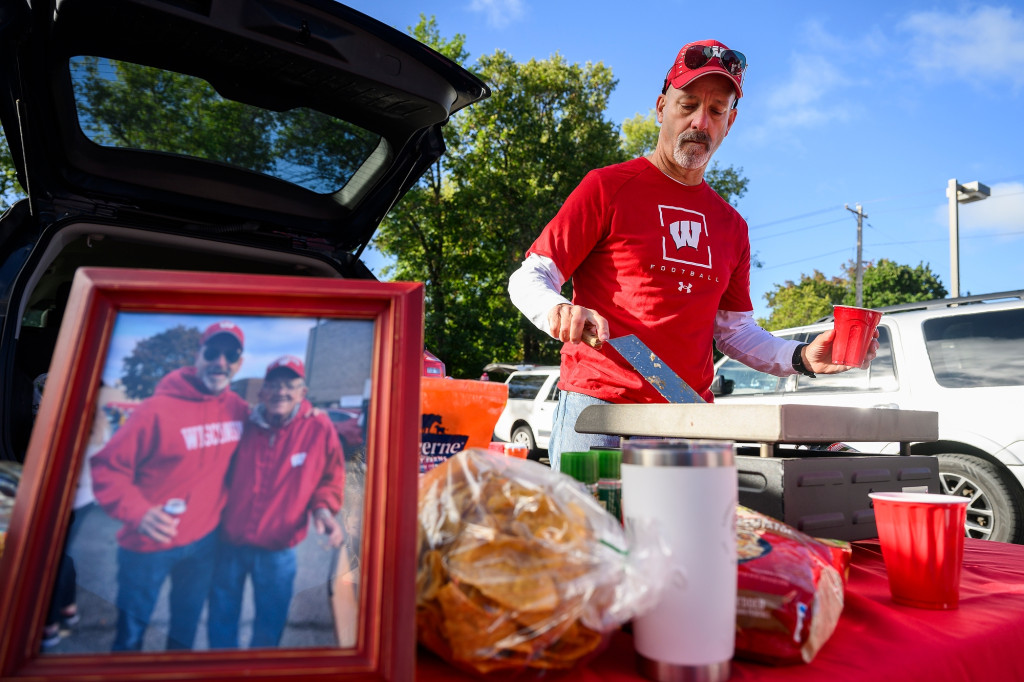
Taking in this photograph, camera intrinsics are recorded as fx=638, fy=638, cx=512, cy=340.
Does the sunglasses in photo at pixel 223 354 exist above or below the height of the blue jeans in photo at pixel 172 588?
above

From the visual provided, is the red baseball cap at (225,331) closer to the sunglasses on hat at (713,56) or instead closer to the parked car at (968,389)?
the sunglasses on hat at (713,56)

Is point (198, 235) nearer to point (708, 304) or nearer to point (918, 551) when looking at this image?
point (708, 304)

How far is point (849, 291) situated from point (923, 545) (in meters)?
50.6

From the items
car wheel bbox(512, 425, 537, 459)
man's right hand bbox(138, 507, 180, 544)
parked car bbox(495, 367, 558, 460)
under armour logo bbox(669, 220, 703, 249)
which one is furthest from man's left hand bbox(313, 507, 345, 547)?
car wheel bbox(512, 425, 537, 459)

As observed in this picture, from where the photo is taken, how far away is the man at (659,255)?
1.66 meters

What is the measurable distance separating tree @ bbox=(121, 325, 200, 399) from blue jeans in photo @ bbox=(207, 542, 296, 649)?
0.61 ft

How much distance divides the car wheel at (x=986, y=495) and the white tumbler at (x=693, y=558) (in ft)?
14.9

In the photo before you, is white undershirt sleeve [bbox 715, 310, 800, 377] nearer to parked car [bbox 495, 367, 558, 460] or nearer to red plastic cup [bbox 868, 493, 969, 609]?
red plastic cup [bbox 868, 493, 969, 609]

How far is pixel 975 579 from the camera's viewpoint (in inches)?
43.8

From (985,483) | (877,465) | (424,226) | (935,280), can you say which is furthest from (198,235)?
(935,280)

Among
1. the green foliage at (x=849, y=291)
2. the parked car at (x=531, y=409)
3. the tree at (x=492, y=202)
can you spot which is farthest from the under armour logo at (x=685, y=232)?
the green foliage at (x=849, y=291)

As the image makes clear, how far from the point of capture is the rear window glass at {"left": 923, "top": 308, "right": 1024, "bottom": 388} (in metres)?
4.44

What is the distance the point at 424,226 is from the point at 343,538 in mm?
18952

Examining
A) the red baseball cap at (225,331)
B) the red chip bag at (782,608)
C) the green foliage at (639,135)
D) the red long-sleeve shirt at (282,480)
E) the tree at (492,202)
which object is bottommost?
the red chip bag at (782,608)
